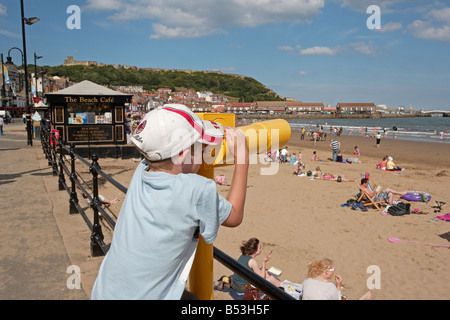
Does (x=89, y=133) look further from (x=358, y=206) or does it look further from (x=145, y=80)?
(x=145, y=80)

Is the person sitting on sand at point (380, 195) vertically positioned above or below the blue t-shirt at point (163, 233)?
below

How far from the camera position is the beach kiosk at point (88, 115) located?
14.9 metres

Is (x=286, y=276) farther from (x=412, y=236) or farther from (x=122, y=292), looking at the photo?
(x=122, y=292)

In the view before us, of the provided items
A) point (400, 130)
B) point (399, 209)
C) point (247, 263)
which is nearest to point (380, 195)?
point (399, 209)

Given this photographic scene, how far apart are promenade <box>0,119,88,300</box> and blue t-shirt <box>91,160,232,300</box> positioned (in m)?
1.82

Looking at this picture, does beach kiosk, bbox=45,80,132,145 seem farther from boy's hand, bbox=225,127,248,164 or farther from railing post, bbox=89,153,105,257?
boy's hand, bbox=225,127,248,164

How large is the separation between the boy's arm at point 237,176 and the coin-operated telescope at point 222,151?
5 centimetres

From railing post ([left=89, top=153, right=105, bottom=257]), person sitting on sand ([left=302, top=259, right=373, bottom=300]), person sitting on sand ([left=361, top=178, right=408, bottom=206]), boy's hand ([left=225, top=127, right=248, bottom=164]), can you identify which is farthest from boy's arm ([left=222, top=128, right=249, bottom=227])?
person sitting on sand ([left=361, top=178, right=408, bottom=206])

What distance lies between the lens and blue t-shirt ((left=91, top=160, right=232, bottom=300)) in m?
1.22

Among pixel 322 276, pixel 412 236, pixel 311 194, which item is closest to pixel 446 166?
pixel 311 194

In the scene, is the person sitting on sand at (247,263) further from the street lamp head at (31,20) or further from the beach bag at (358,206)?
the street lamp head at (31,20)

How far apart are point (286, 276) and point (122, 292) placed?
5.22 metres

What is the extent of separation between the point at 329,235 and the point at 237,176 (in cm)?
723

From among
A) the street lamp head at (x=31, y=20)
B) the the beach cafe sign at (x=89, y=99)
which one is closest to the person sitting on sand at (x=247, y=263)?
the the beach cafe sign at (x=89, y=99)
